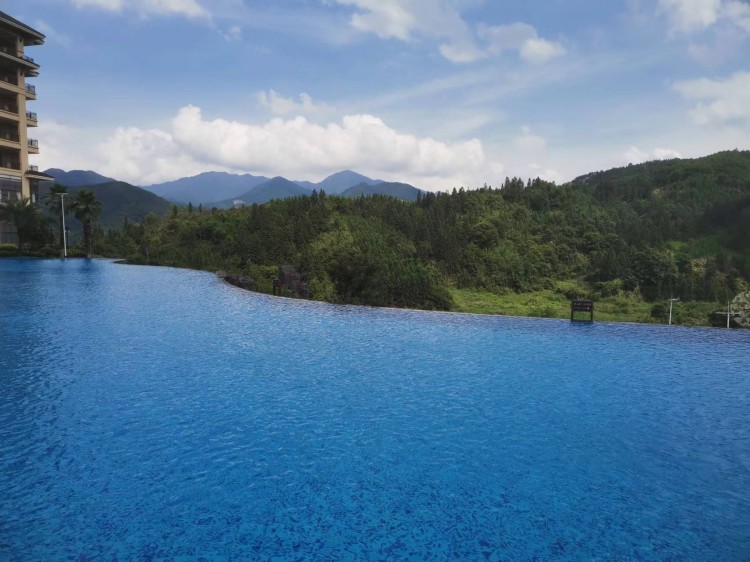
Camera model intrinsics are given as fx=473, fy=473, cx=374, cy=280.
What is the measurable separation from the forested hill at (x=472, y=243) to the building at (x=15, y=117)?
304 inches

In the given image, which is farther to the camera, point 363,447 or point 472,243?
point 472,243

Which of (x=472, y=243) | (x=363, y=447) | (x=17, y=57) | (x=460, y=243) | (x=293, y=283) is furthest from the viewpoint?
(x=472, y=243)

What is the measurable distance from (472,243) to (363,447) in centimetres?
3719

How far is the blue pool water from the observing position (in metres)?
5.25

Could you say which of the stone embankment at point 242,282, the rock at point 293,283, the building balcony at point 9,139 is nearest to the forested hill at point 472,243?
the rock at point 293,283

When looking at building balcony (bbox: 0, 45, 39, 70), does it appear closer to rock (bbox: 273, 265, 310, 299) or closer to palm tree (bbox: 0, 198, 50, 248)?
palm tree (bbox: 0, 198, 50, 248)

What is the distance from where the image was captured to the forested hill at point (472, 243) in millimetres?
26703

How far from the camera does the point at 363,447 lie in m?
7.47

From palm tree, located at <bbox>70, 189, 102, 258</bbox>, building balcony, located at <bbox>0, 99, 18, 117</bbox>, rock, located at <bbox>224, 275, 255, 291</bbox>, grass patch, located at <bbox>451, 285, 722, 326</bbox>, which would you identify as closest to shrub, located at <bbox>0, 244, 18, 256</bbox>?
palm tree, located at <bbox>70, 189, 102, 258</bbox>

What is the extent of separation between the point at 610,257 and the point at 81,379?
42.4 m

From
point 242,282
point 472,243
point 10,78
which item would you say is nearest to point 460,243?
point 472,243

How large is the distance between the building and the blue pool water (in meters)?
31.7

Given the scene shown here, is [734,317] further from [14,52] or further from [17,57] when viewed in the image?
[14,52]

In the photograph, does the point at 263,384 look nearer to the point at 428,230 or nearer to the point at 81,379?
the point at 81,379
